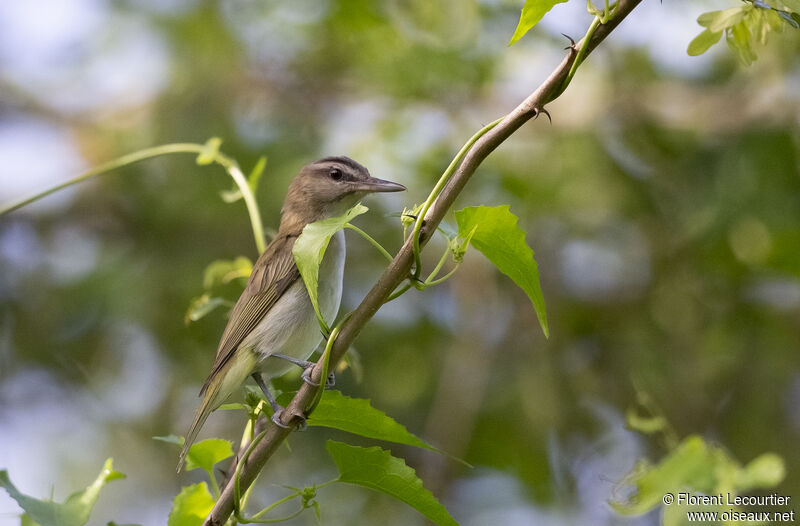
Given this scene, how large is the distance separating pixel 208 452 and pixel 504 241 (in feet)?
3.96

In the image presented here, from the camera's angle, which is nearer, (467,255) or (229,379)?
(229,379)

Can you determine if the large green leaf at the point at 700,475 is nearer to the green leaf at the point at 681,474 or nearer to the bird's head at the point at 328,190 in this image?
the green leaf at the point at 681,474

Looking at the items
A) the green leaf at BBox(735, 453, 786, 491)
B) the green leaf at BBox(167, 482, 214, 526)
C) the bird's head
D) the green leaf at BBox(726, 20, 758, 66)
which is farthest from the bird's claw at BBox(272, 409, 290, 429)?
the bird's head

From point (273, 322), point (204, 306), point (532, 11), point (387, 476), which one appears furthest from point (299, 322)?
point (532, 11)

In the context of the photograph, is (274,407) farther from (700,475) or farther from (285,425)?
(700,475)

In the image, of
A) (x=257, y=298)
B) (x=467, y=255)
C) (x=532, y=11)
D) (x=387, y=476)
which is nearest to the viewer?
(x=532, y=11)

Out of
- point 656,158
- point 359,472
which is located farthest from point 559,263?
point 359,472

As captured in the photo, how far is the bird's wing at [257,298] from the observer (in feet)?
13.3

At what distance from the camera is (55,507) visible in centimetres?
216

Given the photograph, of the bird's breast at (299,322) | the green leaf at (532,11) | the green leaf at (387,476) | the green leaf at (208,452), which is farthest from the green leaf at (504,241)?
the bird's breast at (299,322)

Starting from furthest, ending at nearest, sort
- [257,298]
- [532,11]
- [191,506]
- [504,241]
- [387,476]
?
[257,298]
[191,506]
[387,476]
[504,241]
[532,11]

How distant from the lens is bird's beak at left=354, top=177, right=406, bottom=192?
4.29 meters

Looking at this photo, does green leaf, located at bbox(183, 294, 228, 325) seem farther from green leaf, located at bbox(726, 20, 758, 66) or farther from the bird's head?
green leaf, located at bbox(726, 20, 758, 66)

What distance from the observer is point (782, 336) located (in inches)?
248
